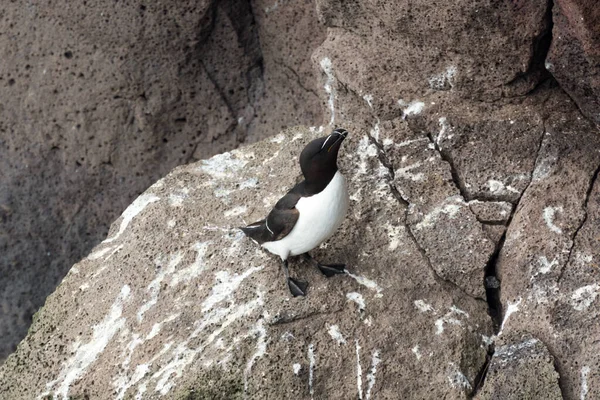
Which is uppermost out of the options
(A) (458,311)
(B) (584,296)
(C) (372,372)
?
(C) (372,372)

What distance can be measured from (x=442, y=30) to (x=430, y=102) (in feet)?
1.09

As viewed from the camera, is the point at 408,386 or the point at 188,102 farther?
the point at 188,102

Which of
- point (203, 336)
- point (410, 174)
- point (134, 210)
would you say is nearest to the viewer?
point (203, 336)

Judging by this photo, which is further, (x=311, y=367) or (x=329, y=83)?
(x=329, y=83)

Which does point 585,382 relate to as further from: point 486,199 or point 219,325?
point 219,325

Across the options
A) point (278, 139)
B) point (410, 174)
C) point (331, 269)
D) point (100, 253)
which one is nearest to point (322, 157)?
point (331, 269)

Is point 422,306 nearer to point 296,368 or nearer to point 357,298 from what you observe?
point 357,298

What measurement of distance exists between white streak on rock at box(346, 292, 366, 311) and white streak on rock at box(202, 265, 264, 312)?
1.22 feet

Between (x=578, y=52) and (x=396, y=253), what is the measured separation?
1063 mm

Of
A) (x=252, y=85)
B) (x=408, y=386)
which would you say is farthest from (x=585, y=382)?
(x=252, y=85)

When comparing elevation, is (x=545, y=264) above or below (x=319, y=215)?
below

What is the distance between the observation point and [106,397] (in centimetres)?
347

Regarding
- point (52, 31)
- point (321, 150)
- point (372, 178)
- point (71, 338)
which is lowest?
point (372, 178)

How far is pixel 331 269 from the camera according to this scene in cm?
355
